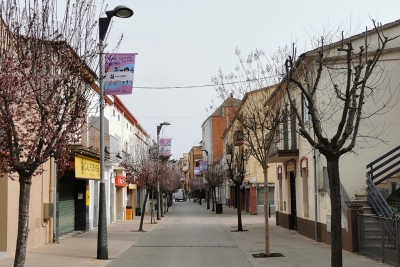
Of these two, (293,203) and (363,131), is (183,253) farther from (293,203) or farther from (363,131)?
(293,203)

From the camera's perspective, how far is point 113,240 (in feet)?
70.7

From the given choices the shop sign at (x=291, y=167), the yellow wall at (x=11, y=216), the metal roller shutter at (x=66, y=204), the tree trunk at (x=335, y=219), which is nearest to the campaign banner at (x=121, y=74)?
the yellow wall at (x=11, y=216)

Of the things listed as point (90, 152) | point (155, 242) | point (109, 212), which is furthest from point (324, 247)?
point (109, 212)

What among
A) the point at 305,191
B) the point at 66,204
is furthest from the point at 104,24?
the point at 305,191

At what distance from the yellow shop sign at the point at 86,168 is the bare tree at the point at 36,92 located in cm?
1154

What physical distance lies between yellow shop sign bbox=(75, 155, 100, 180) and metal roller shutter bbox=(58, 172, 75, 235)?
1066 mm

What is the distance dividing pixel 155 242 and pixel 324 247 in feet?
22.5

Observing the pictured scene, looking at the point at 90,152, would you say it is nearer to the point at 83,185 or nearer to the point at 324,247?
the point at 83,185

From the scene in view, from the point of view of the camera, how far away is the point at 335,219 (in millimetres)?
8984

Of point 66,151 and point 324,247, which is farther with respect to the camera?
point 324,247

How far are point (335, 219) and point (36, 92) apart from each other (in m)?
5.49

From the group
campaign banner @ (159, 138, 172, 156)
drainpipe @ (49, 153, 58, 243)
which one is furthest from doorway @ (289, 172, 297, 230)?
campaign banner @ (159, 138, 172, 156)

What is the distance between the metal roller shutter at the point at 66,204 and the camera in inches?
878

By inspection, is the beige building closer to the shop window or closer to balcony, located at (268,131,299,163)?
the shop window
